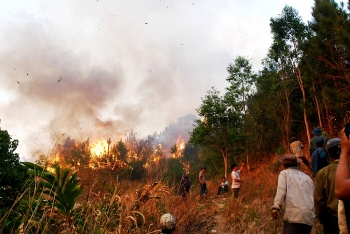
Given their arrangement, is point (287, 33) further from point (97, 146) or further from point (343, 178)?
point (97, 146)

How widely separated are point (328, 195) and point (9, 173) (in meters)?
5.52

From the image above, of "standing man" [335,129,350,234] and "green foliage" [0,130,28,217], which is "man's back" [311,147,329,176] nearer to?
"standing man" [335,129,350,234]

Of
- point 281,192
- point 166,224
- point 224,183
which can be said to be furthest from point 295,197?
point 224,183

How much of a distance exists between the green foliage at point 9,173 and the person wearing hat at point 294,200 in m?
4.63

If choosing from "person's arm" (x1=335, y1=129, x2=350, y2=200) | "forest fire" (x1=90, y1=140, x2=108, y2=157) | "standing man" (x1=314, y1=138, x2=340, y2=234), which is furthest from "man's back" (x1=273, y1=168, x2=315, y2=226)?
"forest fire" (x1=90, y1=140, x2=108, y2=157)

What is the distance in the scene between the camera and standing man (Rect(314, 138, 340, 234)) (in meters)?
2.45

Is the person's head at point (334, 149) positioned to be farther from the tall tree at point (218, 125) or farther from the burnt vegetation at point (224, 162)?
the tall tree at point (218, 125)

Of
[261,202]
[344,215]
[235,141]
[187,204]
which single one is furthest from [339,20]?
[235,141]

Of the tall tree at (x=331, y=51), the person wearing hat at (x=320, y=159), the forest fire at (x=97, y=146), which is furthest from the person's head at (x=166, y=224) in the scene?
the forest fire at (x=97, y=146)

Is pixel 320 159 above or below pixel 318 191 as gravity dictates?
above

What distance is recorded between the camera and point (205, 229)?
7215mm

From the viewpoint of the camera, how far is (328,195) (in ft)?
8.16

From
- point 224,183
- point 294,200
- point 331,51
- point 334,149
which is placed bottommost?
point 224,183

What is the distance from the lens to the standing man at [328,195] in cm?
245
